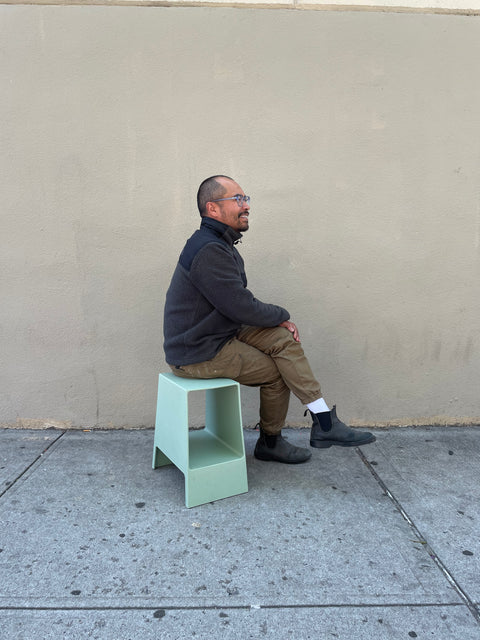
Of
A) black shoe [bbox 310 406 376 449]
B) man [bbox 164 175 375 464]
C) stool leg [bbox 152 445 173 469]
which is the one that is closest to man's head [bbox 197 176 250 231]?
man [bbox 164 175 375 464]

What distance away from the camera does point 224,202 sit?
2.71 m

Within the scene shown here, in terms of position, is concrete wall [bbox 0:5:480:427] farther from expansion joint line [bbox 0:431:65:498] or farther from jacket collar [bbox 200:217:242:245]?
jacket collar [bbox 200:217:242:245]

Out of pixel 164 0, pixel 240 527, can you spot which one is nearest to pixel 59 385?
pixel 240 527

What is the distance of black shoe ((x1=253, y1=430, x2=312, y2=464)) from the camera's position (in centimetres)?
301

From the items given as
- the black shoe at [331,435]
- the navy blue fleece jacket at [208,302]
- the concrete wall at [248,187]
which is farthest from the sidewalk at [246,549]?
the navy blue fleece jacket at [208,302]

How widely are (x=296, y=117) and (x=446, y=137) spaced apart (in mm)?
1070

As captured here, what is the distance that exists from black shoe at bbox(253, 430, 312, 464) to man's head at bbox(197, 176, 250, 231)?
4.34 feet

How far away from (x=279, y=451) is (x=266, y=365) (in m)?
0.59

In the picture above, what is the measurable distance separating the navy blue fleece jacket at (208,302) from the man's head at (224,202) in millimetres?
53

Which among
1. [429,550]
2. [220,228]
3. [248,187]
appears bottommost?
[429,550]

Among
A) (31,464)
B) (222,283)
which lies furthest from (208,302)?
(31,464)

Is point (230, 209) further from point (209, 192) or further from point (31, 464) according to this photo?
point (31, 464)

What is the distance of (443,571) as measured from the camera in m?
2.05

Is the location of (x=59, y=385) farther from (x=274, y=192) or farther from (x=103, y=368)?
(x=274, y=192)
